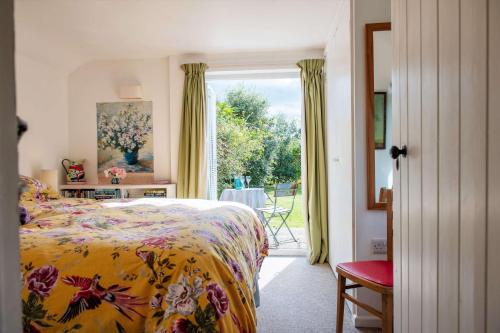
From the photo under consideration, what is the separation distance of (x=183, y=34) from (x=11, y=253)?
3366 millimetres

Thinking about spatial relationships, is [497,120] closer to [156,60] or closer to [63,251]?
[63,251]

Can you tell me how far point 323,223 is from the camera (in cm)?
389

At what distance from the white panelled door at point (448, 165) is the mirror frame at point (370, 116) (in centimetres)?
98

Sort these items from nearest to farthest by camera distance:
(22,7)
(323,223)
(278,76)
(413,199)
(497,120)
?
(497,120)
(413,199)
(22,7)
(323,223)
(278,76)

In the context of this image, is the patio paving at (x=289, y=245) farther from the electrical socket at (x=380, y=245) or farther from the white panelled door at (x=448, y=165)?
the white panelled door at (x=448, y=165)

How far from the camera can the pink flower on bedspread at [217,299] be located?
4.10ft

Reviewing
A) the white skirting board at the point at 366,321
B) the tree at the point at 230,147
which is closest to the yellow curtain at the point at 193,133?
the tree at the point at 230,147

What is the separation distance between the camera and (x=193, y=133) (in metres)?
4.01

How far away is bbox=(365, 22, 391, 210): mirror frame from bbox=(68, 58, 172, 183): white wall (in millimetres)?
2532

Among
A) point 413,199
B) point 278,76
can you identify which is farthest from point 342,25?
point 413,199

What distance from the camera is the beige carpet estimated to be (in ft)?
7.74

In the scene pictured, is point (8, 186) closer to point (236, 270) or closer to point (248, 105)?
point (236, 270)

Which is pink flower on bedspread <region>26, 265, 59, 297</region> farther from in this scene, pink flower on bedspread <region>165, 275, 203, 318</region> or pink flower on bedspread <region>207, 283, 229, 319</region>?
pink flower on bedspread <region>207, 283, 229, 319</region>

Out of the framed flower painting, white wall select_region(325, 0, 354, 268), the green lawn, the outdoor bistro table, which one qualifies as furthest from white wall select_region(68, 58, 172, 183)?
the green lawn
